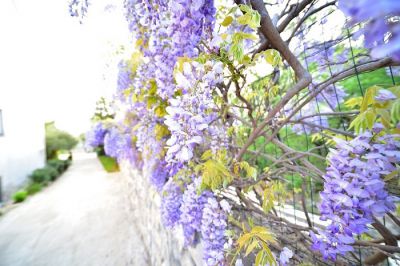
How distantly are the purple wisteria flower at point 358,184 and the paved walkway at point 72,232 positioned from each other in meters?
3.27

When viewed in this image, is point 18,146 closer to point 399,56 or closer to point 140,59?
point 140,59

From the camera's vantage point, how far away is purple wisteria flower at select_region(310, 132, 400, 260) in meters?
0.66

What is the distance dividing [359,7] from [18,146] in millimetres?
12368

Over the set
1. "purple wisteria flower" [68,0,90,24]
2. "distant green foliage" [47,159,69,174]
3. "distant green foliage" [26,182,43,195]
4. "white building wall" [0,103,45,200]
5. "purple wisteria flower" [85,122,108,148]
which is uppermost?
"purple wisteria flower" [68,0,90,24]

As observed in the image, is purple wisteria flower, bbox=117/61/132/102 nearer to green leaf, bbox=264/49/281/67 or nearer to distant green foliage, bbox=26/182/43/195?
green leaf, bbox=264/49/281/67

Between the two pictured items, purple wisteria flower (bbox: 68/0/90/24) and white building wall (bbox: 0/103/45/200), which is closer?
purple wisteria flower (bbox: 68/0/90/24)

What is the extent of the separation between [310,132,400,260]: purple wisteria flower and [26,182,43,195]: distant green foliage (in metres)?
10.9

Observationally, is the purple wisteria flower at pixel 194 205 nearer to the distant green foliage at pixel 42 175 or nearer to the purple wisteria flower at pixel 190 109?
the purple wisteria flower at pixel 190 109

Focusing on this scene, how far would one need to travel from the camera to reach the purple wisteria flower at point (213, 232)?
1.28 meters

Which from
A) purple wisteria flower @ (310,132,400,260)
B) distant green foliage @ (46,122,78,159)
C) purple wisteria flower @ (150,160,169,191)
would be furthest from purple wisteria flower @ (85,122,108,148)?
distant green foliage @ (46,122,78,159)

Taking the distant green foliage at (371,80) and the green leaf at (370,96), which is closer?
the green leaf at (370,96)

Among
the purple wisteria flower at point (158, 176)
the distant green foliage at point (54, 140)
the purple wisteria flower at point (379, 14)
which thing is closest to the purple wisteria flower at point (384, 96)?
the purple wisteria flower at point (379, 14)

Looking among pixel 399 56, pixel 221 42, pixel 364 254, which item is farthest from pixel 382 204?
pixel 364 254

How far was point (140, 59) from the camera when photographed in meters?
2.27
